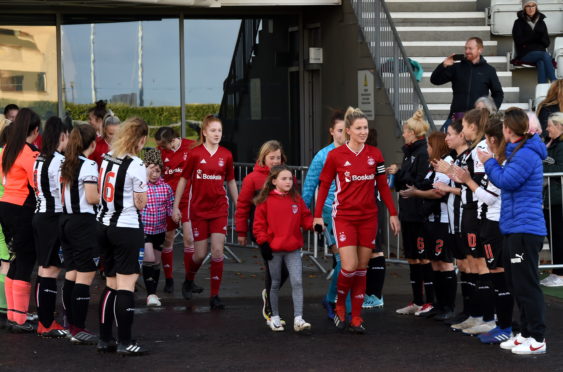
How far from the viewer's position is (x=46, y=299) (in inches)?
352

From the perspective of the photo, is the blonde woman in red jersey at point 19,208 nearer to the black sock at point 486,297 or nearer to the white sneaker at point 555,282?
the black sock at point 486,297

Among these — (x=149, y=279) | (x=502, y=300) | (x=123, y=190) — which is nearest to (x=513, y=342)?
(x=502, y=300)

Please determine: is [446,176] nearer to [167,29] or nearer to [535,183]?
[535,183]

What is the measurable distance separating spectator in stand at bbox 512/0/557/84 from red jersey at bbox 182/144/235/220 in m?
6.86

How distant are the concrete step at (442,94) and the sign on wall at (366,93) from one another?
814mm

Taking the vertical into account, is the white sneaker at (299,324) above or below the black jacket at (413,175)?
below

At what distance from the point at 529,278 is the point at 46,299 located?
4096mm

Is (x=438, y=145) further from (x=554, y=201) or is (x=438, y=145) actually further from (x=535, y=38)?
(x=535, y=38)

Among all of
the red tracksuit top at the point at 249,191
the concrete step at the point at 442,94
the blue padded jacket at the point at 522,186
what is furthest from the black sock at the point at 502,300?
the concrete step at the point at 442,94

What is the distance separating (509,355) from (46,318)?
3.96m

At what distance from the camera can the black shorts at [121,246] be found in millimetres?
8109

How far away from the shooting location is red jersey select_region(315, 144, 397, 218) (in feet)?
29.8

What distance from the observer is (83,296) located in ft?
28.3

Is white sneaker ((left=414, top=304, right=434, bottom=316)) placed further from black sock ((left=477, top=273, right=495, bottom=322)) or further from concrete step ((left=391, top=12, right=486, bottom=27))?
concrete step ((left=391, top=12, right=486, bottom=27))
